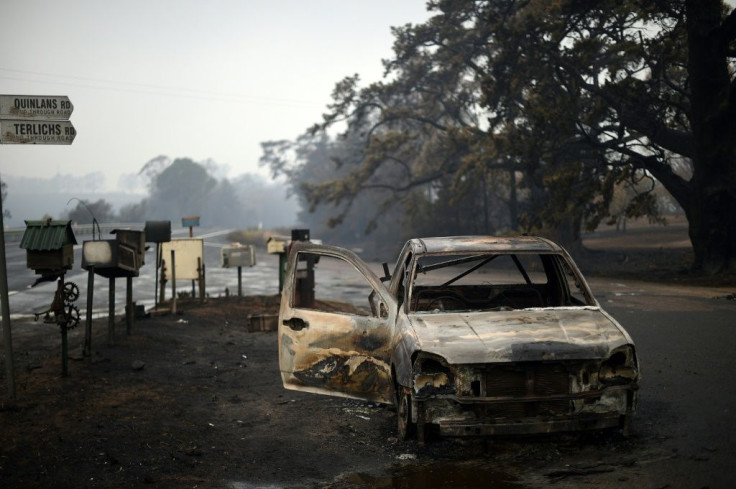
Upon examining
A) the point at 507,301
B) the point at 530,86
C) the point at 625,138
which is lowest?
the point at 507,301

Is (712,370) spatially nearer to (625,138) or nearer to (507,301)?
(507,301)

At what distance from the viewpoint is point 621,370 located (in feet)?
19.8

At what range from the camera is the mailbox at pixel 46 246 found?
9.19 metres

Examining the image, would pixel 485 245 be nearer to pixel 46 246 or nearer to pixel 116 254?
→ pixel 46 246

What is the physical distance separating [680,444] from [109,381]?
6.58 metres

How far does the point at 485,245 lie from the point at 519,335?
146 centimetres

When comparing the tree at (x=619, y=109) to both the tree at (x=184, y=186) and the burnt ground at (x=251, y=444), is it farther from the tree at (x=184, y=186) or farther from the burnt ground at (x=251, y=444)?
the tree at (x=184, y=186)

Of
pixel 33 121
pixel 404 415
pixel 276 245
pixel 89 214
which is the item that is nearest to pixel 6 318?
pixel 33 121

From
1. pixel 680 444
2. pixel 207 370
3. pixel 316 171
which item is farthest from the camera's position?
pixel 316 171

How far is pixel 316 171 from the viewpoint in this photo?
92.9 metres

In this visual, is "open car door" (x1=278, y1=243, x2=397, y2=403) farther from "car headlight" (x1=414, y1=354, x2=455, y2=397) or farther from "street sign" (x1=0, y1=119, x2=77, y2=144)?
"street sign" (x1=0, y1=119, x2=77, y2=144)

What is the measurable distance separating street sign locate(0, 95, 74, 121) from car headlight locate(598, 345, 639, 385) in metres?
6.06

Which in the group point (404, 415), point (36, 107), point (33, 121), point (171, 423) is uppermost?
point (36, 107)

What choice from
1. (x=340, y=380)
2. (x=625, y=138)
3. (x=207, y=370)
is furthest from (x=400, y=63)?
(x=340, y=380)
